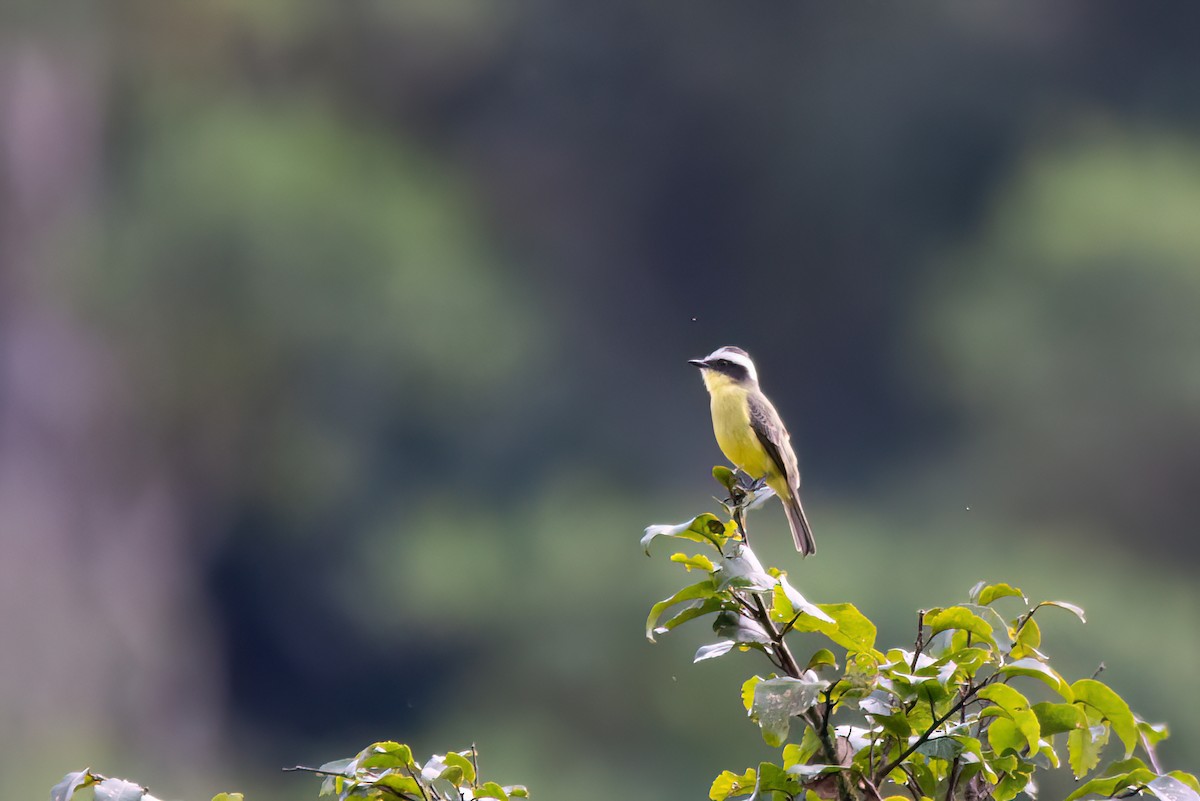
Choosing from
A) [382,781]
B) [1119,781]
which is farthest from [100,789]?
[1119,781]

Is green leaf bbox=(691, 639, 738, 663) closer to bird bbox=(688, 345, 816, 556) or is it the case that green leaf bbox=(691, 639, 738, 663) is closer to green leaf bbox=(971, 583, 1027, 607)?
green leaf bbox=(971, 583, 1027, 607)

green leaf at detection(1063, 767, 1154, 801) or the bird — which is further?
the bird

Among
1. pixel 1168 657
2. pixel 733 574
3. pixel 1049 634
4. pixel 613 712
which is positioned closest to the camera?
pixel 733 574

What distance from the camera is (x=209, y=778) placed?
785 centimetres

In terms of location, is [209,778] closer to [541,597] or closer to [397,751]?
[541,597]

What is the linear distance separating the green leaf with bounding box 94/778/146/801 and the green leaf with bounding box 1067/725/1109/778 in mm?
803

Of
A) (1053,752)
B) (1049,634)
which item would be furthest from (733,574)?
(1049,634)

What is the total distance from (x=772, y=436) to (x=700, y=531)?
5.78 feet

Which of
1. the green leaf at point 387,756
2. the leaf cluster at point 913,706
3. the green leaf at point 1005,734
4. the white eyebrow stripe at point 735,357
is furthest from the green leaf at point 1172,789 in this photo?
the white eyebrow stripe at point 735,357

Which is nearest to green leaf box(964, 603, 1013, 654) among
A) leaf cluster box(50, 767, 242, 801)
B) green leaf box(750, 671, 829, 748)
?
green leaf box(750, 671, 829, 748)

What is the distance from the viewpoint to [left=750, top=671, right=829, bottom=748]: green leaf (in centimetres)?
112

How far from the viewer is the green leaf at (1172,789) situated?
3.61 ft

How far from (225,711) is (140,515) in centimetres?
134

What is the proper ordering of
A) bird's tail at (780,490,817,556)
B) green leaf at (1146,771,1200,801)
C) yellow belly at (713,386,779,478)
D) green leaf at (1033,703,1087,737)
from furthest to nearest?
bird's tail at (780,490,817,556), yellow belly at (713,386,779,478), green leaf at (1033,703,1087,737), green leaf at (1146,771,1200,801)
